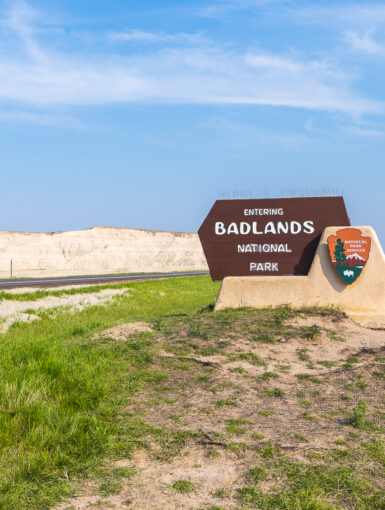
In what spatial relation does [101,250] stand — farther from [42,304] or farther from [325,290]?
[325,290]

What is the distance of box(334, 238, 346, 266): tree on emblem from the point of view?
1109cm

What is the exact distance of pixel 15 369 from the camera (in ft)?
20.1

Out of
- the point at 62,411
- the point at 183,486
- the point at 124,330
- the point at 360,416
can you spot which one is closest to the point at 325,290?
the point at 124,330

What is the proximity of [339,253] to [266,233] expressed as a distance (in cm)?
178

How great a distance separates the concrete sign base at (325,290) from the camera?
11023 mm

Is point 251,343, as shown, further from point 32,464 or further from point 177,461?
point 32,464

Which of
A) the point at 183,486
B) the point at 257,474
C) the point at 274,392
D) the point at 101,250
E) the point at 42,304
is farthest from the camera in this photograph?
the point at 101,250

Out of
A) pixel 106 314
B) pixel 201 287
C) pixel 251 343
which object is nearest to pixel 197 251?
pixel 201 287

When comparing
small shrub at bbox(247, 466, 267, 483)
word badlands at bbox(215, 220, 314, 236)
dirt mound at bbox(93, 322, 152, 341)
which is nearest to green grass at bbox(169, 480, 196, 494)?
small shrub at bbox(247, 466, 267, 483)

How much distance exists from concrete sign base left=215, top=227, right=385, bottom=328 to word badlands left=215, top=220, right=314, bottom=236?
53cm

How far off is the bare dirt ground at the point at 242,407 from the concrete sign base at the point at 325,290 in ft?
4.35

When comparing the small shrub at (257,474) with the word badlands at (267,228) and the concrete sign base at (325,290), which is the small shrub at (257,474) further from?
the word badlands at (267,228)

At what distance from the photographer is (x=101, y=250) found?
84.1 m

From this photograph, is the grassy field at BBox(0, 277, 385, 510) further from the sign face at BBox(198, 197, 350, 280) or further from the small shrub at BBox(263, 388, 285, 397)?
the sign face at BBox(198, 197, 350, 280)
